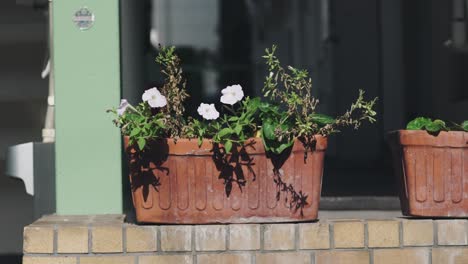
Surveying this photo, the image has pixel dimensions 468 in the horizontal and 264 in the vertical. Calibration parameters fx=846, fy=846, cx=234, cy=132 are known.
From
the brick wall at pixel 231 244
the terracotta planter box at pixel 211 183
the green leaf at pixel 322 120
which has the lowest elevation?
the brick wall at pixel 231 244

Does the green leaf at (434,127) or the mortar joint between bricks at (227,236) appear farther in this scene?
the green leaf at (434,127)

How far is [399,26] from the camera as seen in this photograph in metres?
9.55

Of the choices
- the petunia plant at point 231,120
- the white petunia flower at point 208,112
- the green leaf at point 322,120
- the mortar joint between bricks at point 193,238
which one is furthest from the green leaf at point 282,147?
the mortar joint between bricks at point 193,238

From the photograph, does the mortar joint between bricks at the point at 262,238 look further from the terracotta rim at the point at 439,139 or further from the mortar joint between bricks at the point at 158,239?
the terracotta rim at the point at 439,139

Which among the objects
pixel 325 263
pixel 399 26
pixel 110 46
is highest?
pixel 399 26

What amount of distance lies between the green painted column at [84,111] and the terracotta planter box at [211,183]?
32 centimetres

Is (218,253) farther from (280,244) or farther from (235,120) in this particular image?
(235,120)

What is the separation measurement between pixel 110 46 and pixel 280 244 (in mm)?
991

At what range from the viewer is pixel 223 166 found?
2.85 m

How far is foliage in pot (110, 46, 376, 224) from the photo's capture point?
2.84m

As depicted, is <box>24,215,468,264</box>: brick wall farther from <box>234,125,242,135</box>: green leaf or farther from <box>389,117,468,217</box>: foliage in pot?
<box>234,125,242,135</box>: green leaf

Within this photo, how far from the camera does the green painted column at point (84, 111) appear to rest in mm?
3137

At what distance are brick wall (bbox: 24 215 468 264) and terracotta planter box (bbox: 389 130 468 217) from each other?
153 millimetres

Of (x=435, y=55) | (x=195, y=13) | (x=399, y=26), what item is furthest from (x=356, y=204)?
(x=195, y=13)
